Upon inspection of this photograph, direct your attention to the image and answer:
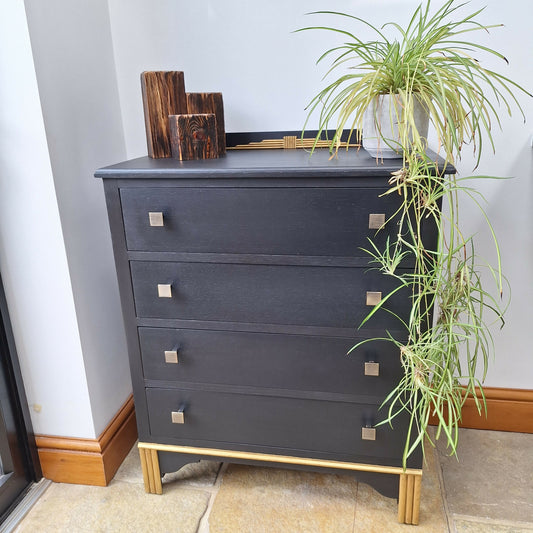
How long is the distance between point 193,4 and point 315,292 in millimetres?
998

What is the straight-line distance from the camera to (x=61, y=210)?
1314mm

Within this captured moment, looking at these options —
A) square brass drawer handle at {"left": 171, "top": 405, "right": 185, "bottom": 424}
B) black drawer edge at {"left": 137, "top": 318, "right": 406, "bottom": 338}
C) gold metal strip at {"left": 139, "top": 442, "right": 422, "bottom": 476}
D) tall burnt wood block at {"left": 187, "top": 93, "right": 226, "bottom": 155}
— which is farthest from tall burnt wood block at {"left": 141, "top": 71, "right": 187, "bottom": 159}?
gold metal strip at {"left": 139, "top": 442, "right": 422, "bottom": 476}

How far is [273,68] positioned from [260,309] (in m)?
0.79

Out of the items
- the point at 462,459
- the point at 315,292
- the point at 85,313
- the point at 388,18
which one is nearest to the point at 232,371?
the point at 315,292

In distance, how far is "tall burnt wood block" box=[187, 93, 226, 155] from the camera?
4.62 ft

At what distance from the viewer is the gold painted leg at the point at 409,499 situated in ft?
4.20

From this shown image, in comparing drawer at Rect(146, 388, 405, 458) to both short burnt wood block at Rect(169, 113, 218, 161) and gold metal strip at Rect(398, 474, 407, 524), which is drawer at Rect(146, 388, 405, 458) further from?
short burnt wood block at Rect(169, 113, 218, 161)

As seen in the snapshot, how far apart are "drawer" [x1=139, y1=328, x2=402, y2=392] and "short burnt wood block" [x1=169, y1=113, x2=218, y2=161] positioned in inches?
18.8

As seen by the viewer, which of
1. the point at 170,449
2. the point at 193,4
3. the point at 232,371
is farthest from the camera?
the point at 193,4

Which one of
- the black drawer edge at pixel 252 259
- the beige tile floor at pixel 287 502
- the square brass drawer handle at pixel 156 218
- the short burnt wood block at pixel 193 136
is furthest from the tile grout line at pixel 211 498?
the short burnt wood block at pixel 193 136

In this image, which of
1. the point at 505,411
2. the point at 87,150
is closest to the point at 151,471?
the point at 87,150

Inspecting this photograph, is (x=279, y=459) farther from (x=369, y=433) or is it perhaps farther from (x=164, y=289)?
(x=164, y=289)

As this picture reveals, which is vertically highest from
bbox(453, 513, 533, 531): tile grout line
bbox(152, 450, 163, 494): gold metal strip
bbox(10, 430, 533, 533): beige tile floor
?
bbox(152, 450, 163, 494): gold metal strip

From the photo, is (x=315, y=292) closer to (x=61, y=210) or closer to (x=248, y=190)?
(x=248, y=190)
